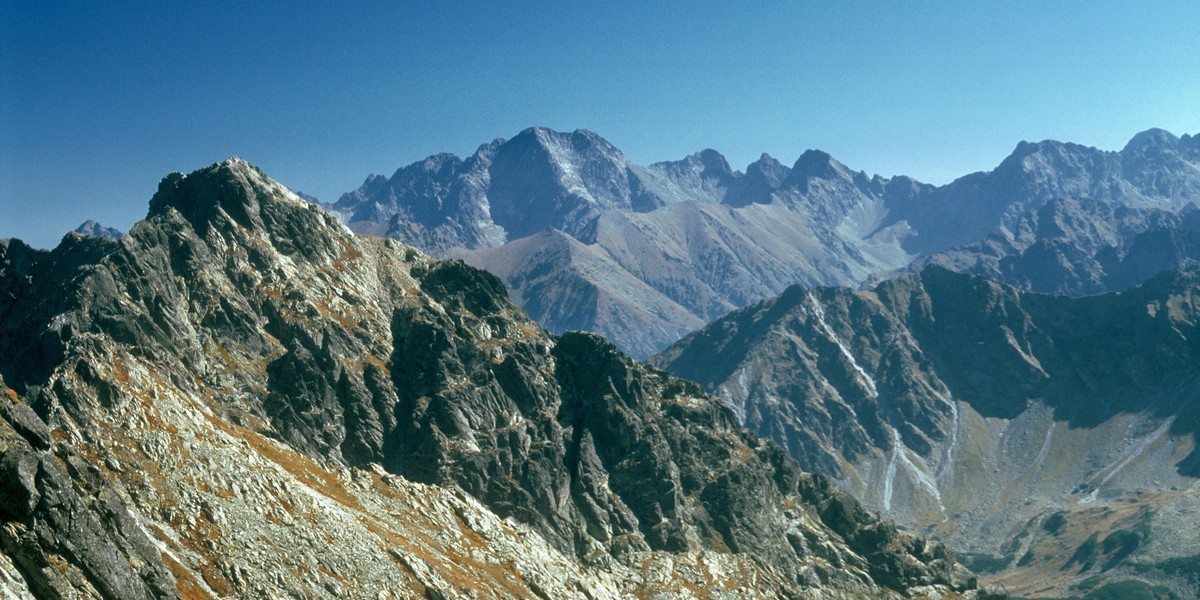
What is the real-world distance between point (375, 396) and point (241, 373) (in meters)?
27.2

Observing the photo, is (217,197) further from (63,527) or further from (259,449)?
(63,527)

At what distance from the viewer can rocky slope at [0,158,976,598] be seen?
274ft

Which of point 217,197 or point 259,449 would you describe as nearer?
point 259,449

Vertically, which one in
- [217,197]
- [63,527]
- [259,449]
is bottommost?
[63,527]

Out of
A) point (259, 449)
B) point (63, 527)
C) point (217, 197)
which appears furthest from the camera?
point (217, 197)

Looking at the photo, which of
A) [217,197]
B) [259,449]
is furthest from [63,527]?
[217,197]

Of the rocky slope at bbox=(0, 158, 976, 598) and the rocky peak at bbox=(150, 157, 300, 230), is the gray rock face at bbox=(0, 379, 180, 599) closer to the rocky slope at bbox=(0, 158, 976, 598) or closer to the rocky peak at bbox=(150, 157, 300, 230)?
the rocky slope at bbox=(0, 158, 976, 598)

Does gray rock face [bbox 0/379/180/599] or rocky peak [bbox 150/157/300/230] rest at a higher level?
rocky peak [bbox 150/157/300/230]

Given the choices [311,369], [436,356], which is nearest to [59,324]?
[311,369]

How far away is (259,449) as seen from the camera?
436 ft

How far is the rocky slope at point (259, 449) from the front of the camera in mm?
83500

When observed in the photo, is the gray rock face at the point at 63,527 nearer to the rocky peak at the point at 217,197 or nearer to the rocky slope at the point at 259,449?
the rocky slope at the point at 259,449

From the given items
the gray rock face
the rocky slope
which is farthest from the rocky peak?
the gray rock face

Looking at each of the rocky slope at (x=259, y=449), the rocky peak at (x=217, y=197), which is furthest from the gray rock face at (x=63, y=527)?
the rocky peak at (x=217, y=197)
